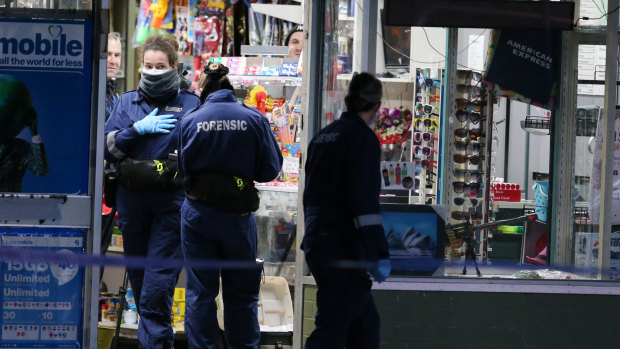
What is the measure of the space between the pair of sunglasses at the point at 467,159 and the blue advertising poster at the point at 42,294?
283cm

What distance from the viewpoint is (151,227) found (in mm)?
6891

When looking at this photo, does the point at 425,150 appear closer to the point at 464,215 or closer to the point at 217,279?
the point at 464,215

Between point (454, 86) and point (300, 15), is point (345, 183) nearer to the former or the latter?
point (454, 86)

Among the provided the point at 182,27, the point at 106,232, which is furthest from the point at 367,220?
the point at 182,27

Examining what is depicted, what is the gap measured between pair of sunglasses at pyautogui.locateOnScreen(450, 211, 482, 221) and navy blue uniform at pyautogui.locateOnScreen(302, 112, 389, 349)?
1418mm

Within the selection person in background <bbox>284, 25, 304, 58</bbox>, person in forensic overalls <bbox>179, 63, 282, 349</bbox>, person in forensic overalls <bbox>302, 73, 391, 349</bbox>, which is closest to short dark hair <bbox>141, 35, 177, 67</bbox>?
person in forensic overalls <bbox>179, 63, 282, 349</bbox>

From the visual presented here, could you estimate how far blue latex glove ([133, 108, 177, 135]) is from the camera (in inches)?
266

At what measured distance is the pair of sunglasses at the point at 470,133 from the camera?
7.05 metres

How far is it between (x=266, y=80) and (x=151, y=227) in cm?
216

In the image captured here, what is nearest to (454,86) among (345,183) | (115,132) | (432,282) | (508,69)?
(508,69)

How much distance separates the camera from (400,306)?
663 cm

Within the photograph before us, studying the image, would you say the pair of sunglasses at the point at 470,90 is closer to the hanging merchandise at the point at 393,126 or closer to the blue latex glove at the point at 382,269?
the hanging merchandise at the point at 393,126

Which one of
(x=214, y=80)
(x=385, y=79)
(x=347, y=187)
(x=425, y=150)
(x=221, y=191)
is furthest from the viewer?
(x=425, y=150)

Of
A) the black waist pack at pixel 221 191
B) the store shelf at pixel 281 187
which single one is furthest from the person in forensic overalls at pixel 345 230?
the store shelf at pixel 281 187
